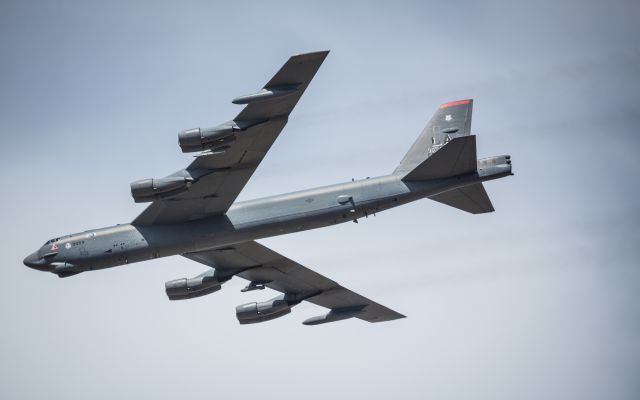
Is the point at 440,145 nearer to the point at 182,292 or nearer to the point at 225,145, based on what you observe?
the point at 225,145

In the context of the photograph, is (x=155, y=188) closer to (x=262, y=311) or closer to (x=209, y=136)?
(x=209, y=136)

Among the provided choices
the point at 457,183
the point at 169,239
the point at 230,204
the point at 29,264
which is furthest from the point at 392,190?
the point at 29,264

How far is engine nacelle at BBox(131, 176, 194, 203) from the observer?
113ft

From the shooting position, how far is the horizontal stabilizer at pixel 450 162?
112ft

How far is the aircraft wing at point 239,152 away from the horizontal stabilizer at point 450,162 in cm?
532

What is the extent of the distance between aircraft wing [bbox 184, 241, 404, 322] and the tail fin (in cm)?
713

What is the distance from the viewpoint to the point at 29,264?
37.8 metres

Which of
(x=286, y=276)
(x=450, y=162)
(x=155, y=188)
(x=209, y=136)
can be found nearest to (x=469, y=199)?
(x=450, y=162)

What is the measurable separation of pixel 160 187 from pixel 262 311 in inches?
398

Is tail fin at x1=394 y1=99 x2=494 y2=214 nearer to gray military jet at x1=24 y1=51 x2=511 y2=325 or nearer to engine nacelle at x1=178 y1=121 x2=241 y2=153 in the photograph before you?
gray military jet at x1=24 y1=51 x2=511 y2=325

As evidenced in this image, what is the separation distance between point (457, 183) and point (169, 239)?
1084cm

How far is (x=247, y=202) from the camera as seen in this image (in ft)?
121

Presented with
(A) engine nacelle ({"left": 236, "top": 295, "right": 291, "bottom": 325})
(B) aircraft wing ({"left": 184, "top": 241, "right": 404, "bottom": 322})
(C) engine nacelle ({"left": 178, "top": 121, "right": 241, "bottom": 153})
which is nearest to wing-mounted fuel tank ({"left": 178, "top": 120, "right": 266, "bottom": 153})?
(C) engine nacelle ({"left": 178, "top": 121, "right": 241, "bottom": 153})

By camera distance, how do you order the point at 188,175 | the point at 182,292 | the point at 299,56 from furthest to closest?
Answer: the point at 182,292 < the point at 188,175 < the point at 299,56
